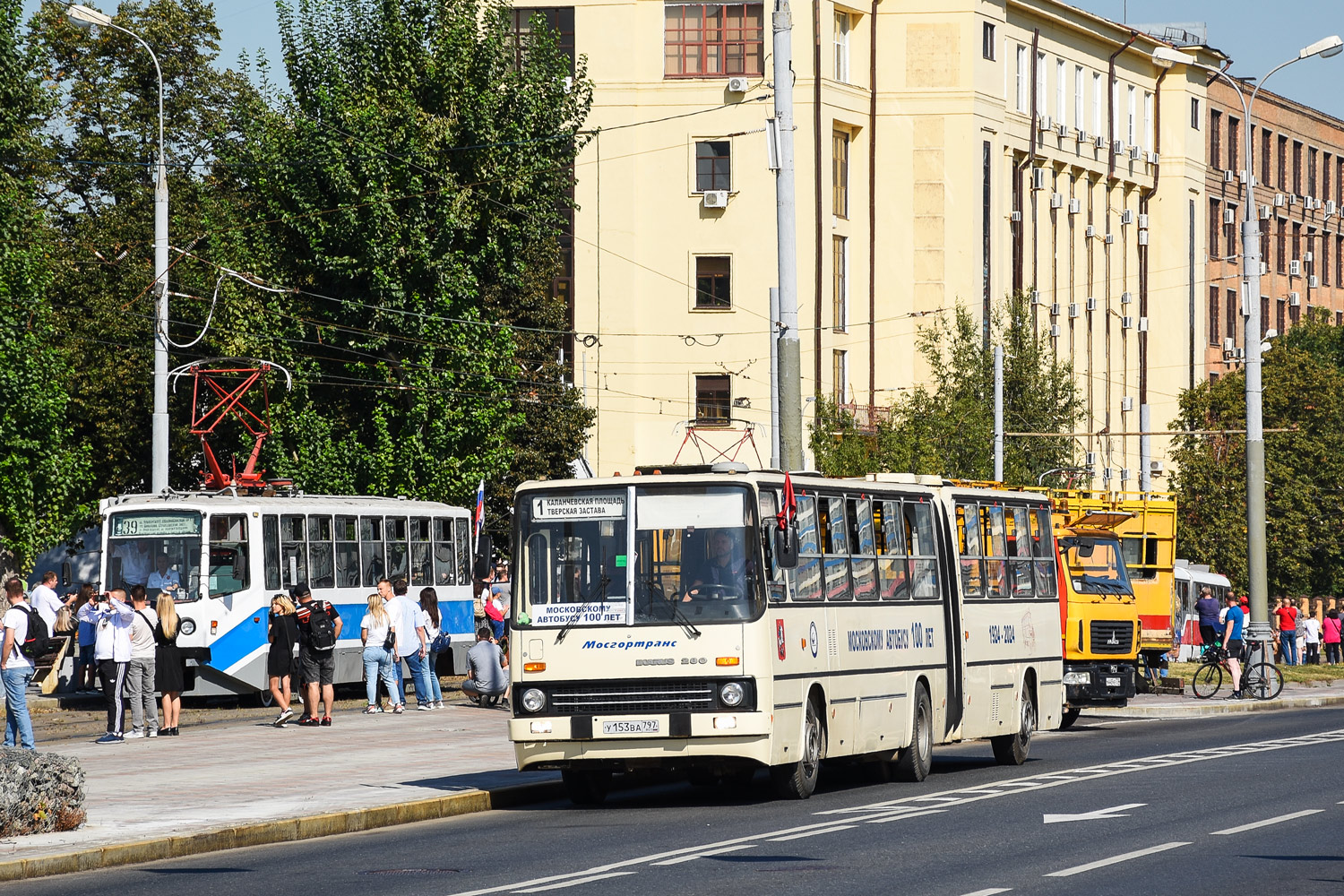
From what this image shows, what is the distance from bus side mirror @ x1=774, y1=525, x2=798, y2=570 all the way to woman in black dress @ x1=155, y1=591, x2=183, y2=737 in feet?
33.6

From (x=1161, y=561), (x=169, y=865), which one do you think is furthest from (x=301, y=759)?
(x=1161, y=561)

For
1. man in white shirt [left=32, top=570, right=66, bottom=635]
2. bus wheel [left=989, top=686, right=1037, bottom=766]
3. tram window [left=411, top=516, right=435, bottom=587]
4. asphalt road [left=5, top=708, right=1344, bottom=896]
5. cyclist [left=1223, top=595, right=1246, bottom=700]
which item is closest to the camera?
asphalt road [left=5, top=708, right=1344, bottom=896]

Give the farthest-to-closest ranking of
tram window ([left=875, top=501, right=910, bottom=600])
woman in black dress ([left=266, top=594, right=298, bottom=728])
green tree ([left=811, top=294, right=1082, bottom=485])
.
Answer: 1. green tree ([left=811, top=294, right=1082, bottom=485])
2. woman in black dress ([left=266, top=594, right=298, bottom=728])
3. tram window ([left=875, top=501, right=910, bottom=600])

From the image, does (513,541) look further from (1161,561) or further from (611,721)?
(1161,561)

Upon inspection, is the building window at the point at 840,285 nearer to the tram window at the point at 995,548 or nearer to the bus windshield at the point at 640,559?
the tram window at the point at 995,548

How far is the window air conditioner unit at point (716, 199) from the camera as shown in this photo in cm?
6303

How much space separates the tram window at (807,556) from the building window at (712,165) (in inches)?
1779

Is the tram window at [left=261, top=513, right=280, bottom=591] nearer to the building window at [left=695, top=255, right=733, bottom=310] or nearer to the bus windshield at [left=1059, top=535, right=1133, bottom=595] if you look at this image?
the bus windshield at [left=1059, top=535, right=1133, bottom=595]

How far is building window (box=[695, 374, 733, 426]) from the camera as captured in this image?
64.3m

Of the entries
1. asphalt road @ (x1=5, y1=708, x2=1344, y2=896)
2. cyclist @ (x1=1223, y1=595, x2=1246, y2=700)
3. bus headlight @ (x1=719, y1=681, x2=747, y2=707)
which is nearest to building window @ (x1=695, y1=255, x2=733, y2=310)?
cyclist @ (x1=1223, y1=595, x2=1246, y2=700)

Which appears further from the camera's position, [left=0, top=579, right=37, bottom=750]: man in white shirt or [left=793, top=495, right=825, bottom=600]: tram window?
[left=0, top=579, right=37, bottom=750]: man in white shirt

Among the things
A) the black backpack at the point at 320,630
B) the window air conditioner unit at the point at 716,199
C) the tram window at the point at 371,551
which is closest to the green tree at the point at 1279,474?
the window air conditioner unit at the point at 716,199

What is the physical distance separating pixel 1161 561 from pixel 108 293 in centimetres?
3016

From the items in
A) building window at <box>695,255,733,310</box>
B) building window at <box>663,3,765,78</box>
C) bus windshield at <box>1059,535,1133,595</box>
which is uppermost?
building window at <box>663,3,765,78</box>
